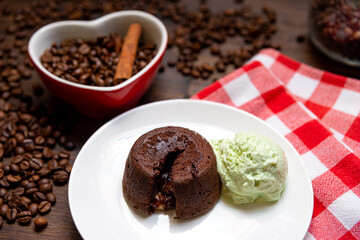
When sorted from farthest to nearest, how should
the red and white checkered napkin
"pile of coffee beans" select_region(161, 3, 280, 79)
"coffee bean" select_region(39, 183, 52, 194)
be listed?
"pile of coffee beans" select_region(161, 3, 280, 79) → "coffee bean" select_region(39, 183, 52, 194) → the red and white checkered napkin

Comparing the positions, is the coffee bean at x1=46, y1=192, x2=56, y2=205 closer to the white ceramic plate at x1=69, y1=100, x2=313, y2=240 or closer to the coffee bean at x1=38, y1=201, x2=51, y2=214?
the coffee bean at x1=38, y1=201, x2=51, y2=214

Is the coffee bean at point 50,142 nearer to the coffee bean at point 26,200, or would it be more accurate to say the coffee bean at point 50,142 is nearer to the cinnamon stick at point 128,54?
the coffee bean at point 26,200

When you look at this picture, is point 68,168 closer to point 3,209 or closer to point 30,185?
point 30,185

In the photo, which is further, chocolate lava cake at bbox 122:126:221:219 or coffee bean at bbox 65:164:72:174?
coffee bean at bbox 65:164:72:174

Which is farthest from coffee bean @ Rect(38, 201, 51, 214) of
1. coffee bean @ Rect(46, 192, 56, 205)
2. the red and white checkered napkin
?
the red and white checkered napkin

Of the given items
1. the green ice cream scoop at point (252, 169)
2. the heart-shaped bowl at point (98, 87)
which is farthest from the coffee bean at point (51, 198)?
the green ice cream scoop at point (252, 169)

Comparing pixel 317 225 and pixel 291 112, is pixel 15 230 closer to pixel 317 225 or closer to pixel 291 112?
pixel 317 225
